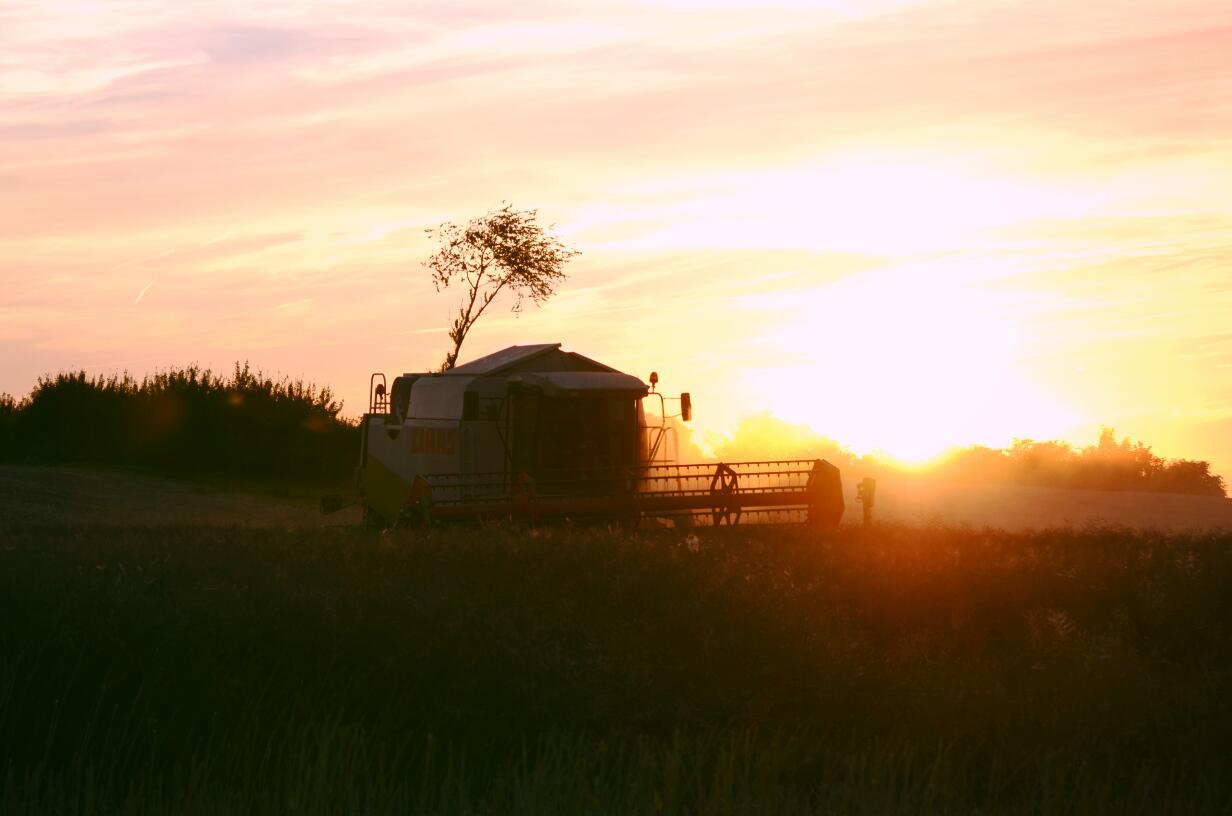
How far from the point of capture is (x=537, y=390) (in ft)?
72.3

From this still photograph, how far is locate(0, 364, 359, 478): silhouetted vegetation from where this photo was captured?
39344mm

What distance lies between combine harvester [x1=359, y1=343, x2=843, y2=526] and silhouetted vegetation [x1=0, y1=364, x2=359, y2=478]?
16.0 m

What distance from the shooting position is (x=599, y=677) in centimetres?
1096

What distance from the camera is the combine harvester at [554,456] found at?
65.4 ft

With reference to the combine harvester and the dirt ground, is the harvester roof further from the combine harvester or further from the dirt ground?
the dirt ground

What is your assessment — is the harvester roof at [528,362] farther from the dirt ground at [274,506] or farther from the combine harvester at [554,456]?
the dirt ground at [274,506]

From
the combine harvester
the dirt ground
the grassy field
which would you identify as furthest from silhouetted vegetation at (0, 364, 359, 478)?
the grassy field

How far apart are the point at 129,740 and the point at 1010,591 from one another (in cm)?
927

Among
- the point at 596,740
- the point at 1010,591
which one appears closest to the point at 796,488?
the point at 1010,591

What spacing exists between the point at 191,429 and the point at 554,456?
20.4 m

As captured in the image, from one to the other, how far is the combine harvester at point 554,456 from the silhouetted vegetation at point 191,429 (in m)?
16.0

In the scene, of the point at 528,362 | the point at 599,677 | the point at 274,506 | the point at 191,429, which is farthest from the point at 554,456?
the point at 191,429

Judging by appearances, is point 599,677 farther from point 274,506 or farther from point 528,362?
point 274,506

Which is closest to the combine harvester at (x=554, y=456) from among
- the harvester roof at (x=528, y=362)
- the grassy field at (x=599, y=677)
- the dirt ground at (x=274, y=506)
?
the harvester roof at (x=528, y=362)
